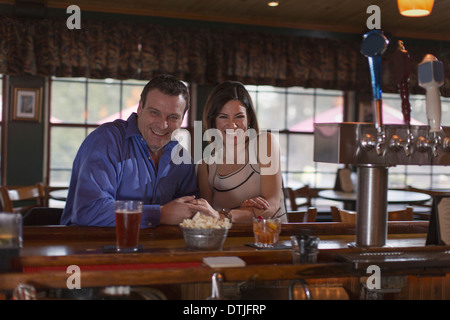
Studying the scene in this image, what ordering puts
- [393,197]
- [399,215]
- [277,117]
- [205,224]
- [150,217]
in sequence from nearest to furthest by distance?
1. [205,224]
2. [150,217]
3. [399,215]
4. [393,197]
5. [277,117]

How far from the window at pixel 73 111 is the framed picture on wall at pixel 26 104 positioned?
0.58 ft

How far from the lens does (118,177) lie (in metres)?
1.94

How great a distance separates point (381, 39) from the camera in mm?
1322

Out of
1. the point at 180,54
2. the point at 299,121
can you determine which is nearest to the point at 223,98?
the point at 180,54

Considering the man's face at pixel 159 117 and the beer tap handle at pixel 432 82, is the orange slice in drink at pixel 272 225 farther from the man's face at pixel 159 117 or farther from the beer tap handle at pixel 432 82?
the man's face at pixel 159 117

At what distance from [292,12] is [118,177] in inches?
159

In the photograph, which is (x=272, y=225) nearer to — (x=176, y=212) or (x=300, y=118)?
(x=176, y=212)

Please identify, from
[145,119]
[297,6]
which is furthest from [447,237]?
[297,6]

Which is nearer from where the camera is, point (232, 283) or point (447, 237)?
point (232, 283)

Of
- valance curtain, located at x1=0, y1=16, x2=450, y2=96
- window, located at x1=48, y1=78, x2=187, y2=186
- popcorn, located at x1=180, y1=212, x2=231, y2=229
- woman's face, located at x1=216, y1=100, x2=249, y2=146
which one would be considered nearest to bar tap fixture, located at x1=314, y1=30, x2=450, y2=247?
popcorn, located at x1=180, y1=212, x2=231, y2=229

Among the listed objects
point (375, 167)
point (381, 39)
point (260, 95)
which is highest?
point (260, 95)

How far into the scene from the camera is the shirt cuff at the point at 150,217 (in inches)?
65.6
